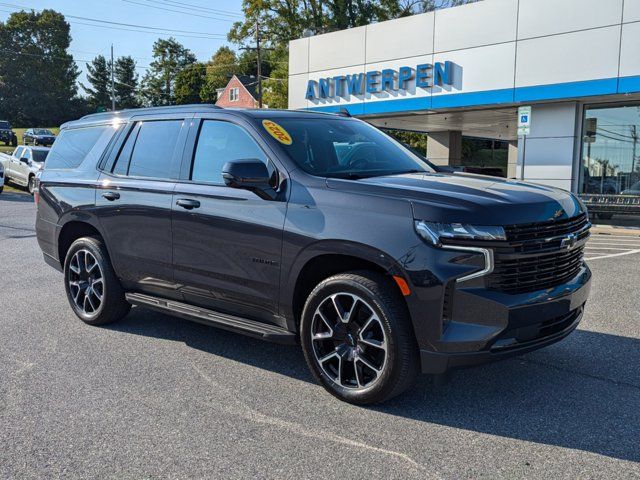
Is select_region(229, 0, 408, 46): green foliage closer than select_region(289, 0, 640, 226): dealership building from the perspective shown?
No

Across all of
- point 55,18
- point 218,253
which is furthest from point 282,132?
point 55,18

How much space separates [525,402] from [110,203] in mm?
3743

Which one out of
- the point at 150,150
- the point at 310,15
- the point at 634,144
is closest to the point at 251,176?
the point at 150,150

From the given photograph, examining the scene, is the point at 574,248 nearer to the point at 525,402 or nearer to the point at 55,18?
the point at 525,402

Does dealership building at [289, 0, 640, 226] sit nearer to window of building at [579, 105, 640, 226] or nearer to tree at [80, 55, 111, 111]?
window of building at [579, 105, 640, 226]

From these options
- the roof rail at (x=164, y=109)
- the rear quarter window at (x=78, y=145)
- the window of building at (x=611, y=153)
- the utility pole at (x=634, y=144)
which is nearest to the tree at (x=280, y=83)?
the window of building at (x=611, y=153)

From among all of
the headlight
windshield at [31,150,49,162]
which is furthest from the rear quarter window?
windshield at [31,150,49,162]

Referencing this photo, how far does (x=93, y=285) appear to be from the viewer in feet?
18.9

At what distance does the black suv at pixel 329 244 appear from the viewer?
3.54m

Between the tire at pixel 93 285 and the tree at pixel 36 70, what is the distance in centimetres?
8545

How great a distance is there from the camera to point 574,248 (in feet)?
13.2

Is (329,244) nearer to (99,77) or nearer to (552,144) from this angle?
(552,144)

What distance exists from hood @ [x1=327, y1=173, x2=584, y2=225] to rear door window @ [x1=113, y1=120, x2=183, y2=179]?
67.6 inches

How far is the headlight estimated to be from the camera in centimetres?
349
